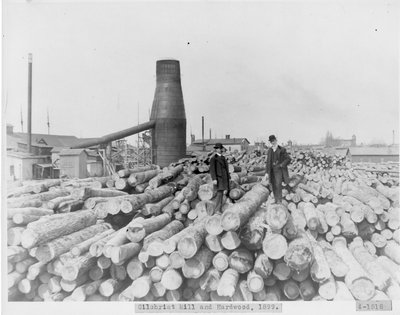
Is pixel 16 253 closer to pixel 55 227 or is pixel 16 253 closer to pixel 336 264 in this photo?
pixel 55 227

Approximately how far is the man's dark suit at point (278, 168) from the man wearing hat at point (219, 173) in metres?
0.95

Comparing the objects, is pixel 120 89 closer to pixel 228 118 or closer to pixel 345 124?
pixel 228 118

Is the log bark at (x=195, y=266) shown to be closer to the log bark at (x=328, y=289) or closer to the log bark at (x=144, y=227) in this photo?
the log bark at (x=144, y=227)

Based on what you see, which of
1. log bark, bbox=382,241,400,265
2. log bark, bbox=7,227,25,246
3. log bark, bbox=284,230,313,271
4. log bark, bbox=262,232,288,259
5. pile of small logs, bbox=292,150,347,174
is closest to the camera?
log bark, bbox=284,230,313,271

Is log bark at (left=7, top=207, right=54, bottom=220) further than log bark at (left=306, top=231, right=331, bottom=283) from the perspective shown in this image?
Yes

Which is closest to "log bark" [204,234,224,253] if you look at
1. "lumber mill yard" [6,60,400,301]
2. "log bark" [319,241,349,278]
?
"lumber mill yard" [6,60,400,301]

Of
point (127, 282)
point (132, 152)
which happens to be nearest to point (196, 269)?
point (127, 282)

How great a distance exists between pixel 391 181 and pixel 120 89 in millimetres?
6781

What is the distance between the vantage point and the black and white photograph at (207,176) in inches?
209

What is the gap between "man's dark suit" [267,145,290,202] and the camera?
7.13 metres

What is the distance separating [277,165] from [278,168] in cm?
7

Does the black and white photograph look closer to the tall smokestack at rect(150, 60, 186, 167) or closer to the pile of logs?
the pile of logs

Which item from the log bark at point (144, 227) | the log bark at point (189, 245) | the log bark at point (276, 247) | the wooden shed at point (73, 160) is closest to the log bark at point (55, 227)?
the log bark at point (144, 227)

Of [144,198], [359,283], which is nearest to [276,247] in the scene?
[359,283]
